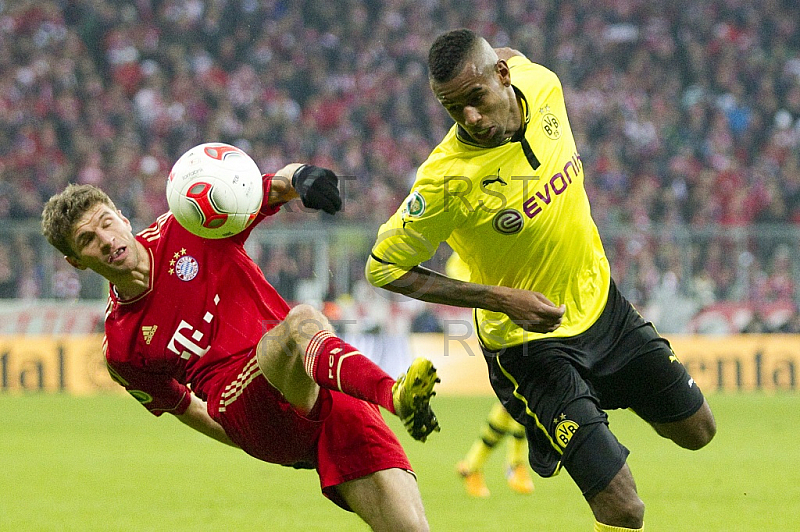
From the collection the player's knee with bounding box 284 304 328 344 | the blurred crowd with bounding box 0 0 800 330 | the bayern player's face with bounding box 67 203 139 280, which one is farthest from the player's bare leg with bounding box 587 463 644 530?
the blurred crowd with bounding box 0 0 800 330

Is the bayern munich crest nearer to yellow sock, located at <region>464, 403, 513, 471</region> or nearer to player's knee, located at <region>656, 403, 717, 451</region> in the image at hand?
player's knee, located at <region>656, 403, 717, 451</region>

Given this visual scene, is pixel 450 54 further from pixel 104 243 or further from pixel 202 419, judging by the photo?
pixel 202 419

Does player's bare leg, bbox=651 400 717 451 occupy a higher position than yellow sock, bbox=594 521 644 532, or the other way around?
yellow sock, bbox=594 521 644 532

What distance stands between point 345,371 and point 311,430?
0.78 m

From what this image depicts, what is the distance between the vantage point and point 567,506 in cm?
721

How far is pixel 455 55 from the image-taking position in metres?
4.43

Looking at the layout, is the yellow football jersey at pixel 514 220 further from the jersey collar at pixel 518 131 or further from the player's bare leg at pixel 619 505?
the player's bare leg at pixel 619 505

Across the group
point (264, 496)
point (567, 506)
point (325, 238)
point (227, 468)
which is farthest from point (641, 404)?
point (325, 238)

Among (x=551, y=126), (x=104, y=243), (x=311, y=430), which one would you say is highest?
(x=551, y=126)

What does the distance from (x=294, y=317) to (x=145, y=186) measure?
1330 cm

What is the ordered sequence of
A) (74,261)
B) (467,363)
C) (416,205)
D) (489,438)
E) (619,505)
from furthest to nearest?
(467,363)
(489,438)
(74,261)
(416,205)
(619,505)

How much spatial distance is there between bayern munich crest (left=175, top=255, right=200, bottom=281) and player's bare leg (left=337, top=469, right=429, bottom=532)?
1.13 metres

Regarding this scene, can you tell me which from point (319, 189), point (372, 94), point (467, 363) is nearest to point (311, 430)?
point (319, 189)

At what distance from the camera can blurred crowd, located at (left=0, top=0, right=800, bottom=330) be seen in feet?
59.4
